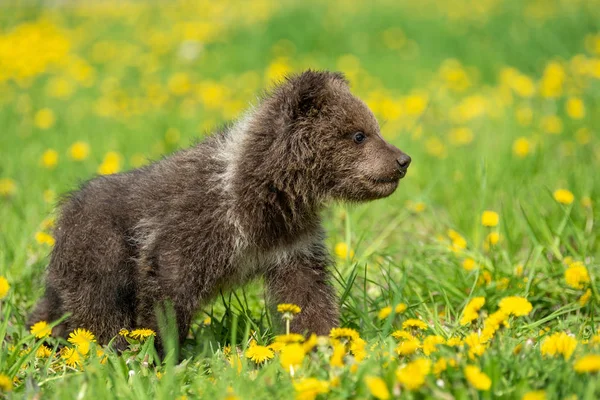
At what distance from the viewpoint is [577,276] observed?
14.4ft

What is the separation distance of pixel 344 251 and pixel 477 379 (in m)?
2.47

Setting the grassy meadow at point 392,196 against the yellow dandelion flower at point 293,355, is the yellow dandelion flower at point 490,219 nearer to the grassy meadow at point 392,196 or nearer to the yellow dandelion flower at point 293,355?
the grassy meadow at point 392,196

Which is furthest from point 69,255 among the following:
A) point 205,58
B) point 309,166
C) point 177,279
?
point 205,58

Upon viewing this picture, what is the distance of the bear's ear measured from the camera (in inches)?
168

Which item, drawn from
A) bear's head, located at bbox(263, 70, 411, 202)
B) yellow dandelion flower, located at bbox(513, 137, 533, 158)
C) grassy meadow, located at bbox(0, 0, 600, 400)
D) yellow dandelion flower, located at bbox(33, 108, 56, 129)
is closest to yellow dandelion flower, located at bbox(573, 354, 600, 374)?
grassy meadow, located at bbox(0, 0, 600, 400)

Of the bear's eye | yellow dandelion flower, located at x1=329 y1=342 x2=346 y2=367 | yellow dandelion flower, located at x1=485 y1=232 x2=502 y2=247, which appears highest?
the bear's eye

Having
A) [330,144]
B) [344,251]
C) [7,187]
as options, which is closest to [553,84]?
[344,251]

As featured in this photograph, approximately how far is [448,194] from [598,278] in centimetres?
201

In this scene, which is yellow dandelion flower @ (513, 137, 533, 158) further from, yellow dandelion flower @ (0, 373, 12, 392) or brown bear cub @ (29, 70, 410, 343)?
yellow dandelion flower @ (0, 373, 12, 392)

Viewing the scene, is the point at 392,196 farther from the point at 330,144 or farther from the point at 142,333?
the point at 142,333

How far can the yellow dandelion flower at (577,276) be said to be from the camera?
14.5 feet

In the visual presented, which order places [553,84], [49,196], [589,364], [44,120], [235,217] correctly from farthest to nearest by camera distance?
[44,120], [553,84], [49,196], [235,217], [589,364]

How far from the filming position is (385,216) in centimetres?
610

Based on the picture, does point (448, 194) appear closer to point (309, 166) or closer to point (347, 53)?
point (309, 166)
